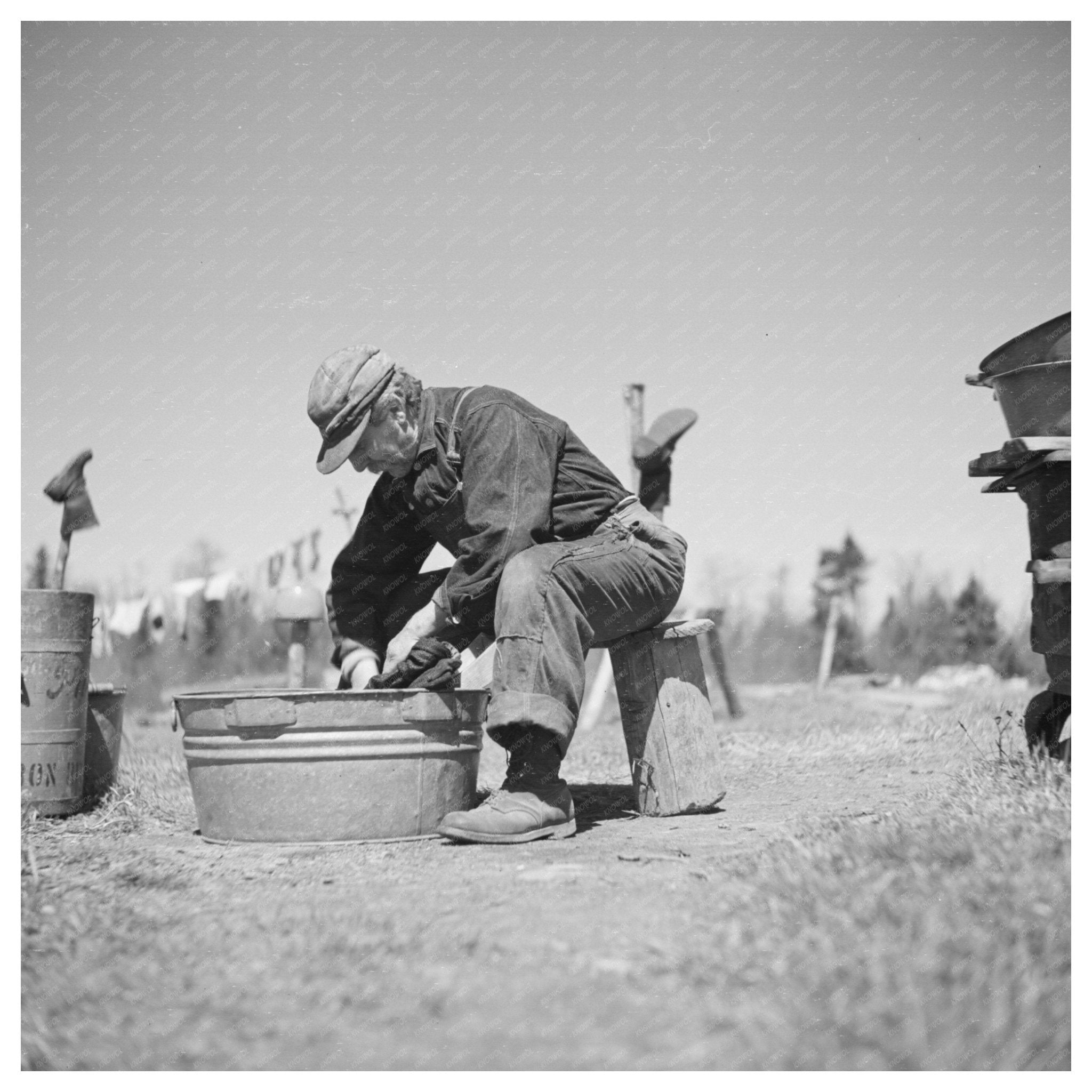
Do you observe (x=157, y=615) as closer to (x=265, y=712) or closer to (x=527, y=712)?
(x=265, y=712)

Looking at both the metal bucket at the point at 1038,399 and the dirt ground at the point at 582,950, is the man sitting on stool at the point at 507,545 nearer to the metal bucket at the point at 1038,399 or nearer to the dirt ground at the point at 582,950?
the dirt ground at the point at 582,950

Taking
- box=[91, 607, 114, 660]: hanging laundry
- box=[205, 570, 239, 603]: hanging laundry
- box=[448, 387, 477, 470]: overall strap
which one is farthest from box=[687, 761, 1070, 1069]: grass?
box=[205, 570, 239, 603]: hanging laundry

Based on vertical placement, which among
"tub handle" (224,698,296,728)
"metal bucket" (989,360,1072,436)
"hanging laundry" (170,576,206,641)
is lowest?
"tub handle" (224,698,296,728)

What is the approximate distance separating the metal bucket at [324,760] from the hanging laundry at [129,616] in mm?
6988

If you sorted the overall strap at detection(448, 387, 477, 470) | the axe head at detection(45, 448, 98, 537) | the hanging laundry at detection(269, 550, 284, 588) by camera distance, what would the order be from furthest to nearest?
the hanging laundry at detection(269, 550, 284, 588) < the axe head at detection(45, 448, 98, 537) < the overall strap at detection(448, 387, 477, 470)

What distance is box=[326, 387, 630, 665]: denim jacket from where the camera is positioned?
333 centimetres

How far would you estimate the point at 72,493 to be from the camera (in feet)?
15.9

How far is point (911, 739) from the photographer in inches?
218

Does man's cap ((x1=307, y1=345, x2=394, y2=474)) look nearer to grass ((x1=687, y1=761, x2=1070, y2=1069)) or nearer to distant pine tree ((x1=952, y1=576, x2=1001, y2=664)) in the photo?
grass ((x1=687, y1=761, x2=1070, y2=1069))

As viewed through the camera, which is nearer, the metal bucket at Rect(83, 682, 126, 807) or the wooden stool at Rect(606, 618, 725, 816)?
the wooden stool at Rect(606, 618, 725, 816)

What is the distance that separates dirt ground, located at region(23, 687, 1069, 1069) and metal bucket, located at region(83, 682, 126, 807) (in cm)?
113

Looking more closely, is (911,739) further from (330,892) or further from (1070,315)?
(330,892)
